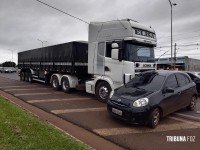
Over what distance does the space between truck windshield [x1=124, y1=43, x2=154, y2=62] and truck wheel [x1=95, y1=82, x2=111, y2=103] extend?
1676mm

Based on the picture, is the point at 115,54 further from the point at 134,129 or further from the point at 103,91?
the point at 134,129

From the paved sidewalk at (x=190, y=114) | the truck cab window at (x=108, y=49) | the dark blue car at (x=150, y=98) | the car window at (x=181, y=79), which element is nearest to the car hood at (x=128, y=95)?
the dark blue car at (x=150, y=98)

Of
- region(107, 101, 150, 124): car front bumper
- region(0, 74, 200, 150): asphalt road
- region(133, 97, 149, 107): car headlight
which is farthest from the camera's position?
region(133, 97, 149, 107): car headlight

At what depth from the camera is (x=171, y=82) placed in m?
8.11

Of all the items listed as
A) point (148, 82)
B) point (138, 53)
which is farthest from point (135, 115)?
point (138, 53)

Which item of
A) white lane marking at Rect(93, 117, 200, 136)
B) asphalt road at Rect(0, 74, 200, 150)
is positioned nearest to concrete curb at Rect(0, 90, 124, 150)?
asphalt road at Rect(0, 74, 200, 150)

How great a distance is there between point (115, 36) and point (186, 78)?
138 inches

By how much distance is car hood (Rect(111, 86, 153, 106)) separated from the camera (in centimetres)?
694

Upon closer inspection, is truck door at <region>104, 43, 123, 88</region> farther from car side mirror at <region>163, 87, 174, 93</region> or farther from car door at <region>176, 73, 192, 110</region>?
car side mirror at <region>163, 87, 174, 93</region>

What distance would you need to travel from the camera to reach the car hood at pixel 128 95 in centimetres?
694

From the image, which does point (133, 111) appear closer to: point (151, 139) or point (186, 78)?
point (151, 139)

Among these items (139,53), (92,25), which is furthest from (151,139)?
(92,25)

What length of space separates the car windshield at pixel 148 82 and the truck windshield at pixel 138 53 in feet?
5.10

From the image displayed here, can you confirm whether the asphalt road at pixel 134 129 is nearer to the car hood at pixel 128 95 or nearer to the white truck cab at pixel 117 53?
the car hood at pixel 128 95
